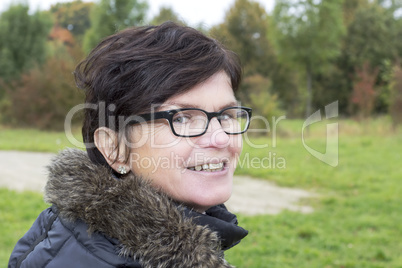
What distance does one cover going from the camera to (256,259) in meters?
4.05

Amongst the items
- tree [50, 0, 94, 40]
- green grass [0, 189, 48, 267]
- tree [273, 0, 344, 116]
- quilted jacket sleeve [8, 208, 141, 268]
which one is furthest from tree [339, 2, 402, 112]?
quilted jacket sleeve [8, 208, 141, 268]

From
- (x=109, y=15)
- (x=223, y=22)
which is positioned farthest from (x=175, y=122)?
(x=223, y=22)

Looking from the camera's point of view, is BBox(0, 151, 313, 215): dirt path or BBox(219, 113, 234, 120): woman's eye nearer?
BBox(219, 113, 234, 120): woman's eye

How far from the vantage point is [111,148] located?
1489 millimetres

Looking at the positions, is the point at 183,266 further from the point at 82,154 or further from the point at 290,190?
the point at 290,190

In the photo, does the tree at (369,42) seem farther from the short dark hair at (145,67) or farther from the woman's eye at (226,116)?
the short dark hair at (145,67)

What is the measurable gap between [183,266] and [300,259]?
3.22m

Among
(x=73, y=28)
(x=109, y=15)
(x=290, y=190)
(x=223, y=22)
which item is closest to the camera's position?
(x=290, y=190)

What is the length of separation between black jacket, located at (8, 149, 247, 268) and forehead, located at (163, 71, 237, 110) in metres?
0.31

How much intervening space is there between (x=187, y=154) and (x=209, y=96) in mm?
220

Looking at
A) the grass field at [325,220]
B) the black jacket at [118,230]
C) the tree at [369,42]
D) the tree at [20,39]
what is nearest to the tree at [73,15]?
the tree at [20,39]

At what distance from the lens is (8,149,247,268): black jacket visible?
118 cm

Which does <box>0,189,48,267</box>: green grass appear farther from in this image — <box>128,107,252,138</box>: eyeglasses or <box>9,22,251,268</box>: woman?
<box>128,107,252,138</box>: eyeglasses

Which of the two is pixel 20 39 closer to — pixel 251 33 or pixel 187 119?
pixel 251 33
